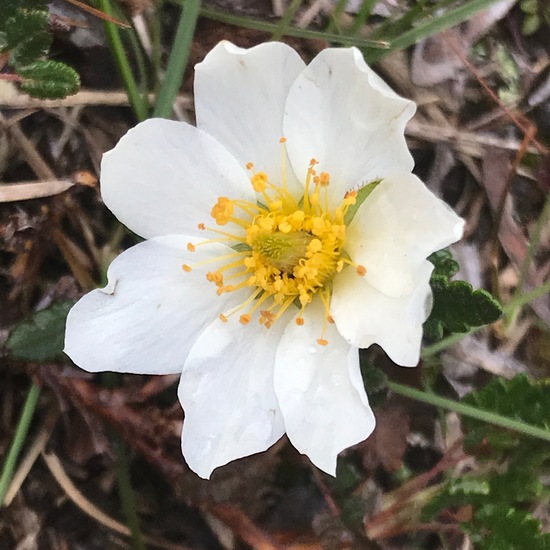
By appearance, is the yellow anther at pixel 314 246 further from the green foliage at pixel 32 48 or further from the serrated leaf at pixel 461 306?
the green foliage at pixel 32 48

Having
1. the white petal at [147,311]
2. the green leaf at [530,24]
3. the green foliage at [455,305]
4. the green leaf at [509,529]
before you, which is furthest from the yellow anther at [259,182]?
the green leaf at [530,24]

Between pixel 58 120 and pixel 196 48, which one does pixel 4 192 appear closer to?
pixel 58 120

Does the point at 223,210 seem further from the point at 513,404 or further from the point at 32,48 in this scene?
the point at 513,404

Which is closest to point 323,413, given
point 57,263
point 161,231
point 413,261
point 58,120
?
point 413,261

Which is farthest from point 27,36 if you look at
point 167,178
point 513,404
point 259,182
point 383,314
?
point 513,404

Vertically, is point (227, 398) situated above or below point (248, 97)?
below

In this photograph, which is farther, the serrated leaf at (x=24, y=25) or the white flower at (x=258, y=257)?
the serrated leaf at (x=24, y=25)
